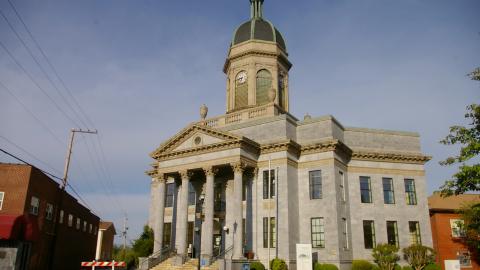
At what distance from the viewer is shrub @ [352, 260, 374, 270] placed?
111ft

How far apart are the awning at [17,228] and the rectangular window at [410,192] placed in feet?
107

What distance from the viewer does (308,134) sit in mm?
38844

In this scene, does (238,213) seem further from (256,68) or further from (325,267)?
(256,68)

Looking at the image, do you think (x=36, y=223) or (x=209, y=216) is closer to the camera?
(x=36, y=223)

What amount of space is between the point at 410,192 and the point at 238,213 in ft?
55.7

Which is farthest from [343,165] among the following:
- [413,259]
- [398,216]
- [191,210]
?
[191,210]

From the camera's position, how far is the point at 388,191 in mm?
38656

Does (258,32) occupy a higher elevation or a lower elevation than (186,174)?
higher

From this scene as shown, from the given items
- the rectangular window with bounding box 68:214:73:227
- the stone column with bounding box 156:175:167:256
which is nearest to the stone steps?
the stone column with bounding box 156:175:167:256

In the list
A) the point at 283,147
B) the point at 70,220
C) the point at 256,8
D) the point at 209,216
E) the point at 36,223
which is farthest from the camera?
the point at 256,8

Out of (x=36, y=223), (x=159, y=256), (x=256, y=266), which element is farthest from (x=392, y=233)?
(x=36, y=223)

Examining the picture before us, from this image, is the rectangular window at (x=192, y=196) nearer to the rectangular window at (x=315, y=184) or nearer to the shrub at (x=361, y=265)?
the rectangular window at (x=315, y=184)

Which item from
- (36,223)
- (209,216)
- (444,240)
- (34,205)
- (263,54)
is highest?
(263,54)

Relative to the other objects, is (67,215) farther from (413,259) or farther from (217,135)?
(413,259)
